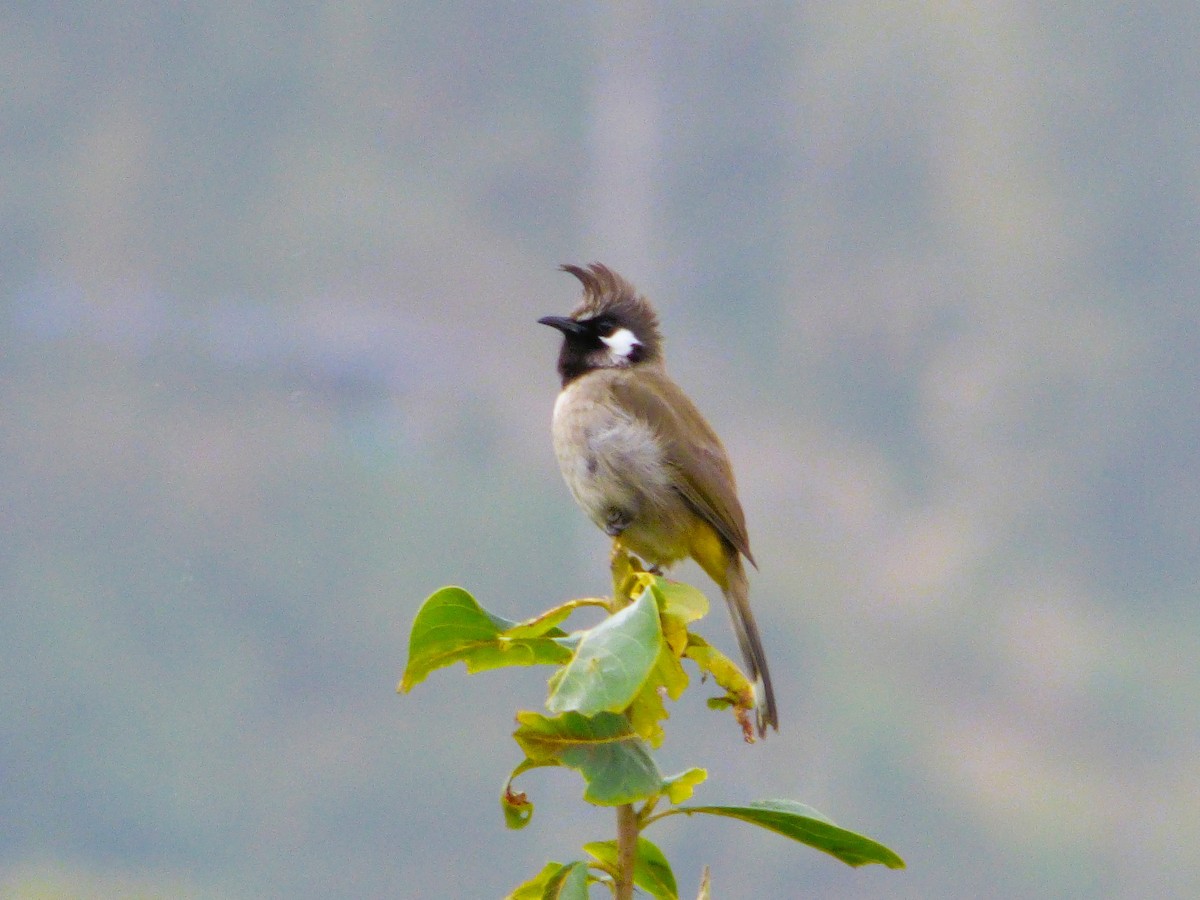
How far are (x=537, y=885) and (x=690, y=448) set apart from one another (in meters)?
2.18

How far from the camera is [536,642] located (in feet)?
4.76

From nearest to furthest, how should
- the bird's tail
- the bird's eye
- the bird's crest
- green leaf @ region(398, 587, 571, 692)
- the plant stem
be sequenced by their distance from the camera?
the plant stem < green leaf @ region(398, 587, 571, 692) < the bird's tail < the bird's crest < the bird's eye

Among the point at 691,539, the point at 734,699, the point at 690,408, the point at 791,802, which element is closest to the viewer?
the point at 791,802

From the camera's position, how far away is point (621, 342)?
385 centimetres

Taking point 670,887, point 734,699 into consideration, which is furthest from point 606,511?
point 670,887

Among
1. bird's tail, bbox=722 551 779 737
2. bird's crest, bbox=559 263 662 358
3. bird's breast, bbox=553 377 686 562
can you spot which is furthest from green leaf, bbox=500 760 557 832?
bird's crest, bbox=559 263 662 358

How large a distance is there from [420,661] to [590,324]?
2386 millimetres

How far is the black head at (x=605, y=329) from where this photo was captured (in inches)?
147

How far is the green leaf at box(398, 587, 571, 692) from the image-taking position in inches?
56.0

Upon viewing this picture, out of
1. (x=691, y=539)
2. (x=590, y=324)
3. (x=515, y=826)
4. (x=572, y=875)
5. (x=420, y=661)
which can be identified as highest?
(x=590, y=324)

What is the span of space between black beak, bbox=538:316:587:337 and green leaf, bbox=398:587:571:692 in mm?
2228

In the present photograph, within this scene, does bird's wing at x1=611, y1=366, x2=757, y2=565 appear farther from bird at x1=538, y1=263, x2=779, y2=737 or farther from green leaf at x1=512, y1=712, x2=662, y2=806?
green leaf at x1=512, y1=712, x2=662, y2=806

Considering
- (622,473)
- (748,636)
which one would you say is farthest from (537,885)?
(622,473)

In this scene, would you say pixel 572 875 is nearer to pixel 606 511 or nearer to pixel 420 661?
pixel 420 661
